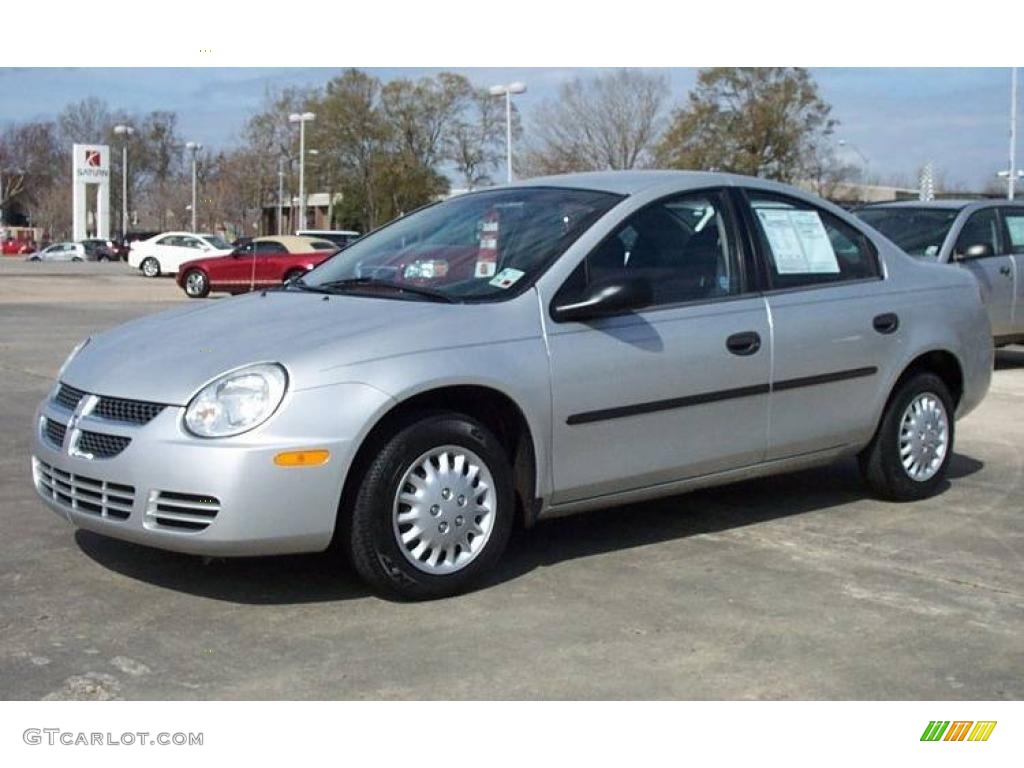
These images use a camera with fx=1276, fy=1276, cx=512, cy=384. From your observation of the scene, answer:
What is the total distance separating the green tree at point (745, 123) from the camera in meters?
36.5

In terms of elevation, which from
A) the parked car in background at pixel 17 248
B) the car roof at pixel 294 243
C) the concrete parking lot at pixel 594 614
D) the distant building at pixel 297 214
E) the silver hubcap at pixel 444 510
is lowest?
the concrete parking lot at pixel 594 614

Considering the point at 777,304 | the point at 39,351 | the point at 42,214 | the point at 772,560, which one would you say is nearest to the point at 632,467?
the point at 772,560

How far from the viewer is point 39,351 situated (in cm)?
1355

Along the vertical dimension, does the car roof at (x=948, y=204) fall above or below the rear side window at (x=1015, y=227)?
above

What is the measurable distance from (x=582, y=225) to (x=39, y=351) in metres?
9.92

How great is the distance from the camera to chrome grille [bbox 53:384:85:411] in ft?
15.5

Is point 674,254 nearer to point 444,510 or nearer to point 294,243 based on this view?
point 444,510

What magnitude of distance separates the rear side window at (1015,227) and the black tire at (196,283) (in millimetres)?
18797

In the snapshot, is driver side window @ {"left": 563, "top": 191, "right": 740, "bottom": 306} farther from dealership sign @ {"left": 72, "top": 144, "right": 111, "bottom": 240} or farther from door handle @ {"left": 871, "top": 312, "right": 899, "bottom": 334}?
dealership sign @ {"left": 72, "top": 144, "right": 111, "bottom": 240}

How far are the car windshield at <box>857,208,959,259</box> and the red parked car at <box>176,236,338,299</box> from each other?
54.1ft

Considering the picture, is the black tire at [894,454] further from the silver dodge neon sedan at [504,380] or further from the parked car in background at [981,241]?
the parked car in background at [981,241]

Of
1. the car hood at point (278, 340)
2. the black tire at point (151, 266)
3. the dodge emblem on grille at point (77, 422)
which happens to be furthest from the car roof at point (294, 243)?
the dodge emblem on grille at point (77, 422)

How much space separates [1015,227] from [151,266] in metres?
31.8
